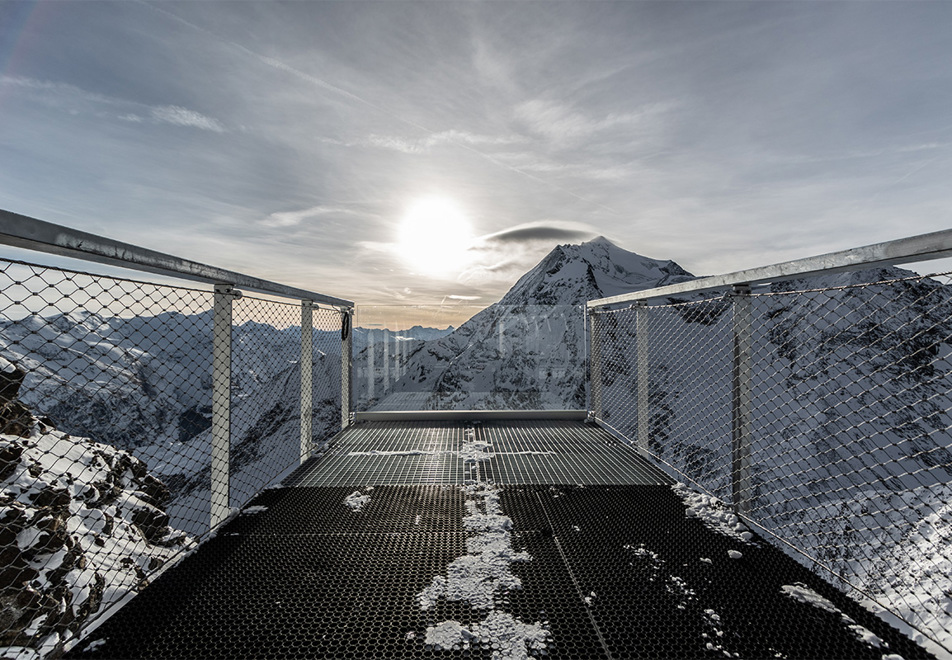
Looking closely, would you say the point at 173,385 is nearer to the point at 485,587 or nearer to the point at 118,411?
the point at 485,587

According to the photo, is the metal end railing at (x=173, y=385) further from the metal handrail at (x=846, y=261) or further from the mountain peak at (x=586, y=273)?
the mountain peak at (x=586, y=273)

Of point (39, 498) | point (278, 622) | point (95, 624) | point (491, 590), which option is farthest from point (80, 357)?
point (39, 498)

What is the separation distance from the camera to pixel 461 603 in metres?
1.16

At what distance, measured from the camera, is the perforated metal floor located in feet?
3.32

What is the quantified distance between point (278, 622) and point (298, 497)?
2.94ft

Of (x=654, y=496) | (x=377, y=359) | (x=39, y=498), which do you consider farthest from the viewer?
(x=39, y=498)

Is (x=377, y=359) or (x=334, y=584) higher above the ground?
(x=377, y=359)

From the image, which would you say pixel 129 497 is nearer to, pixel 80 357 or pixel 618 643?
pixel 80 357

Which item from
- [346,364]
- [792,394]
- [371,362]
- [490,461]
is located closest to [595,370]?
[490,461]

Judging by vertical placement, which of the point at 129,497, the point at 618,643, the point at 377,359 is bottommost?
the point at 129,497

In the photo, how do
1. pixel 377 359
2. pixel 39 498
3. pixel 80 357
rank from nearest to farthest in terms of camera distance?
pixel 80 357, pixel 377 359, pixel 39 498

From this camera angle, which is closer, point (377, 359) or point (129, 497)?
point (377, 359)

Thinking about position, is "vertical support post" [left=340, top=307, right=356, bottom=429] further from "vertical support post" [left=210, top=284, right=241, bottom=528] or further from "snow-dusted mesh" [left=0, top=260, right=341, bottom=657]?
"vertical support post" [left=210, top=284, right=241, bottom=528]

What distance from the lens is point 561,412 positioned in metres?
3.57
